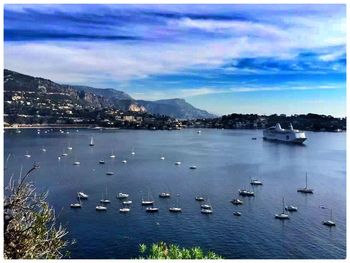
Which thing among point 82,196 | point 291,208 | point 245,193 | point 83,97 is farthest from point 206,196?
point 83,97

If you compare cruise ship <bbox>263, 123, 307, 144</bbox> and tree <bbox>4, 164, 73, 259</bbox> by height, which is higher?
tree <bbox>4, 164, 73, 259</bbox>

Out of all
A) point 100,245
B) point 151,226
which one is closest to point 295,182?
point 151,226

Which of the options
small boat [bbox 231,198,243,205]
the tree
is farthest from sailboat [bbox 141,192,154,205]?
the tree

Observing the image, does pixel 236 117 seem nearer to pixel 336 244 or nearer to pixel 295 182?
pixel 295 182

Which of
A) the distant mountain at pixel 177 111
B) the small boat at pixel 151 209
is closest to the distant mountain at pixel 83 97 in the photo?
the distant mountain at pixel 177 111

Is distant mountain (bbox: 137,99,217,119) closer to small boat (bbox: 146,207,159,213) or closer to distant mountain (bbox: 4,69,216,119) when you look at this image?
distant mountain (bbox: 4,69,216,119)

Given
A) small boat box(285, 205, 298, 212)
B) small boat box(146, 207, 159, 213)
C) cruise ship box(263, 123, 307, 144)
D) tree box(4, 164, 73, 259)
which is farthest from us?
cruise ship box(263, 123, 307, 144)

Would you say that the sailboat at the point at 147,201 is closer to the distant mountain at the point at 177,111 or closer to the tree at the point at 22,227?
the tree at the point at 22,227
